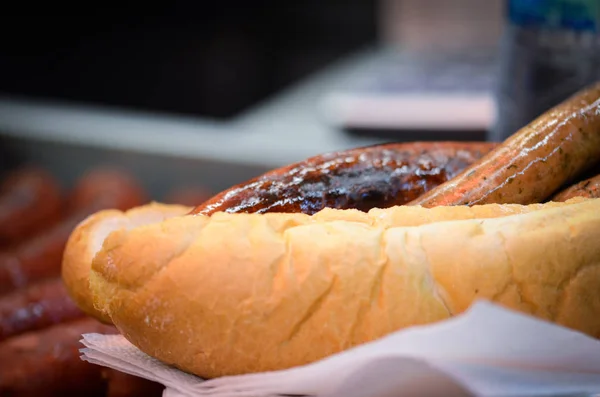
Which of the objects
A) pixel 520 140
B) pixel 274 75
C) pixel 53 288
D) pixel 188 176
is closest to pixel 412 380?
pixel 520 140

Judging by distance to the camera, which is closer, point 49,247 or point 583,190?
point 583,190

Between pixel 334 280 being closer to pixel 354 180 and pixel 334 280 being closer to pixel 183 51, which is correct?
pixel 354 180

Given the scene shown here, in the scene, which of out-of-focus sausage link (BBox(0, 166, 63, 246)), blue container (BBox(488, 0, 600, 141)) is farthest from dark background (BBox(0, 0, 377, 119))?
blue container (BBox(488, 0, 600, 141))

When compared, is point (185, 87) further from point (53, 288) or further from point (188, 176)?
point (53, 288)

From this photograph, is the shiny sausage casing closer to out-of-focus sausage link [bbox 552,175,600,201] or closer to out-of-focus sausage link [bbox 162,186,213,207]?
out-of-focus sausage link [bbox 552,175,600,201]

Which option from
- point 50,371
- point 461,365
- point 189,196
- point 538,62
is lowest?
point 50,371

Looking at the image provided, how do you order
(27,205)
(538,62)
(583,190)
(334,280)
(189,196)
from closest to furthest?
(334,280), (583,190), (538,62), (27,205), (189,196)

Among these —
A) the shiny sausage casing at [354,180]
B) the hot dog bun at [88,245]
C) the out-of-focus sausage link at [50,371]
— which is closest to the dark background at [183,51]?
the out-of-focus sausage link at [50,371]

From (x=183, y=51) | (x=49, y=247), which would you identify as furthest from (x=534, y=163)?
(x=183, y=51)
